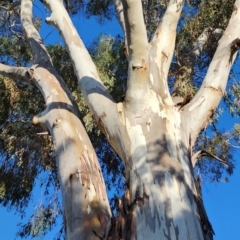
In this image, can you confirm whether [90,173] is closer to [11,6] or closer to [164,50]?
[164,50]

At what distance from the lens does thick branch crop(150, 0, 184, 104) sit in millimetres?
2762

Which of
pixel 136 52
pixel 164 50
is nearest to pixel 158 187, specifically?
pixel 136 52

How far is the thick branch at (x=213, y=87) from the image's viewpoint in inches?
107

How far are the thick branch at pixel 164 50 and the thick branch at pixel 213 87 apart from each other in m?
0.18

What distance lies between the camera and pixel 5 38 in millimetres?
7375

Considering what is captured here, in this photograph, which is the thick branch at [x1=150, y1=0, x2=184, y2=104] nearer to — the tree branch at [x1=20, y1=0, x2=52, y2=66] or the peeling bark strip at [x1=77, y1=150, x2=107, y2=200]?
the peeling bark strip at [x1=77, y1=150, x2=107, y2=200]

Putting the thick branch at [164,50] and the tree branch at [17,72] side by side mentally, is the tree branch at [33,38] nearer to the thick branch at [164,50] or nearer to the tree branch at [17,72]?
the tree branch at [17,72]

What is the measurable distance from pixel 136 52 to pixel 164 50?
748 mm

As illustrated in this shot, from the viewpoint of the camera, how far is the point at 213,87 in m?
2.99

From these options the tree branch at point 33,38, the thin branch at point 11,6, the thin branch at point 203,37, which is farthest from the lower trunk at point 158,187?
the thin branch at point 11,6

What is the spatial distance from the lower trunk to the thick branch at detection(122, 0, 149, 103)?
0.12m

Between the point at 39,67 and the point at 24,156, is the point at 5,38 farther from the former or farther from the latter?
the point at 39,67

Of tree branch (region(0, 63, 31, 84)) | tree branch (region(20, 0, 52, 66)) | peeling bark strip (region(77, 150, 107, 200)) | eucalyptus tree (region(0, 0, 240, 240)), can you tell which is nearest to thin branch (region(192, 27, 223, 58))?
eucalyptus tree (region(0, 0, 240, 240))

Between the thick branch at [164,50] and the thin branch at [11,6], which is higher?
the thin branch at [11,6]
